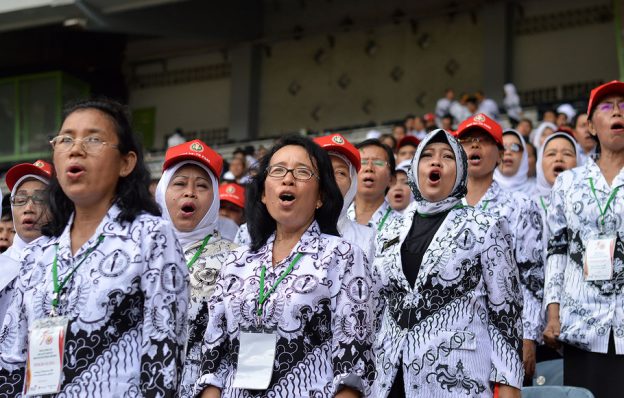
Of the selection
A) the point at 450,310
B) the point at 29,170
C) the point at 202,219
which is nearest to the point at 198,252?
the point at 202,219

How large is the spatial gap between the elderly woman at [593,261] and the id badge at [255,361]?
1.84m

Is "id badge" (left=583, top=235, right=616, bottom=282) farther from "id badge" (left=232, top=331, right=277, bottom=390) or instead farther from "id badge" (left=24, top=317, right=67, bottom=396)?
"id badge" (left=24, top=317, right=67, bottom=396)

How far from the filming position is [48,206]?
3.67m

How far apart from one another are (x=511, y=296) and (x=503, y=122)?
456 inches

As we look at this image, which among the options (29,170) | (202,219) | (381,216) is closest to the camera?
(202,219)

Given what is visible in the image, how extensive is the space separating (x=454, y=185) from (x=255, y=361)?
1396 mm

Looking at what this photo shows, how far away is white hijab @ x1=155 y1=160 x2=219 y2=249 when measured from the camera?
510cm

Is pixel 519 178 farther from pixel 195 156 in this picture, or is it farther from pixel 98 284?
pixel 98 284

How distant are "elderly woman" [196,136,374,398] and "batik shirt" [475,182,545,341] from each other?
6.31 feet

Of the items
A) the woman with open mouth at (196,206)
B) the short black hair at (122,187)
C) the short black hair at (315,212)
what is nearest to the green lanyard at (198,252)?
the woman with open mouth at (196,206)

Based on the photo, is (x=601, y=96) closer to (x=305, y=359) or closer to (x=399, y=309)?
(x=399, y=309)

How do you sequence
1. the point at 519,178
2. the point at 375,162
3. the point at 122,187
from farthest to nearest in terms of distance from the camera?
1. the point at 519,178
2. the point at 375,162
3. the point at 122,187

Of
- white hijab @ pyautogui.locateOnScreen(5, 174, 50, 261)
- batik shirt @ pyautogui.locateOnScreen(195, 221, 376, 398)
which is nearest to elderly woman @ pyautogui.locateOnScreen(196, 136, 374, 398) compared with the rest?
batik shirt @ pyautogui.locateOnScreen(195, 221, 376, 398)

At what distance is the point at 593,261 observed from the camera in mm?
4887
